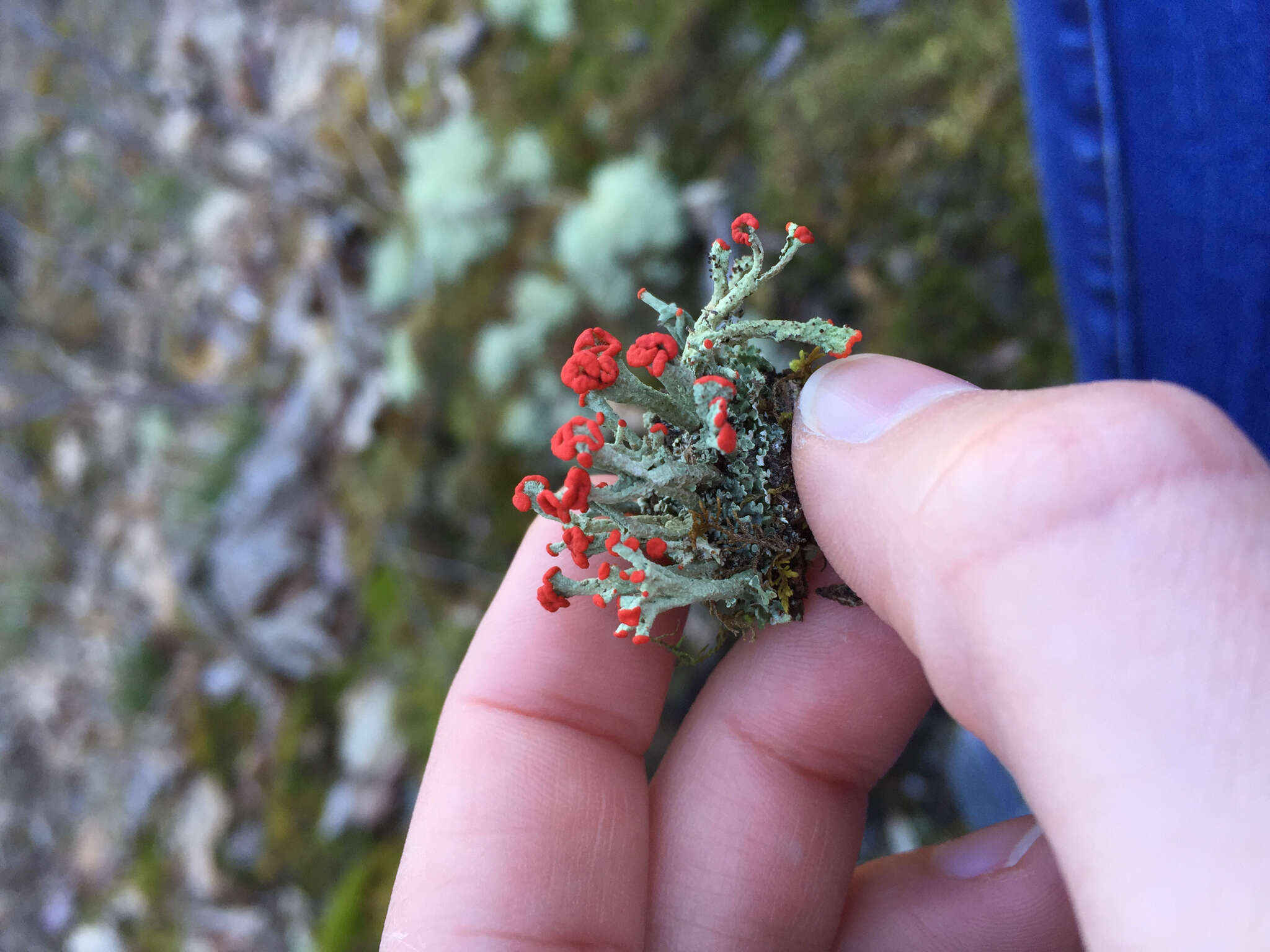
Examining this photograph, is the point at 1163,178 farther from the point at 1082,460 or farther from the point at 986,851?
the point at 986,851

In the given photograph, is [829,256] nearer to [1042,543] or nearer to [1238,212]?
[1238,212]

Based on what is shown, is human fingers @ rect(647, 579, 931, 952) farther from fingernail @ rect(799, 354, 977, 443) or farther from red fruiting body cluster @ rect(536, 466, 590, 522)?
red fruiting body cluster @ rect(536, 466, 590, 522)

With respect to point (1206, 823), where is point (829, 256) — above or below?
above

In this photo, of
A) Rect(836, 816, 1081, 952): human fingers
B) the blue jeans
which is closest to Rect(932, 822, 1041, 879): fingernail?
Rect(836, 816, 1081, 952): human fingers

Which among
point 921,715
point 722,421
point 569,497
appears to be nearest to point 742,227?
point 722,421

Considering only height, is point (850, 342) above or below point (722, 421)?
above

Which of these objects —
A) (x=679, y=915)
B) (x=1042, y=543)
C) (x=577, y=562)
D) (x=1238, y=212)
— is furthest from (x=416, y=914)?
(x=1238, y=212)
